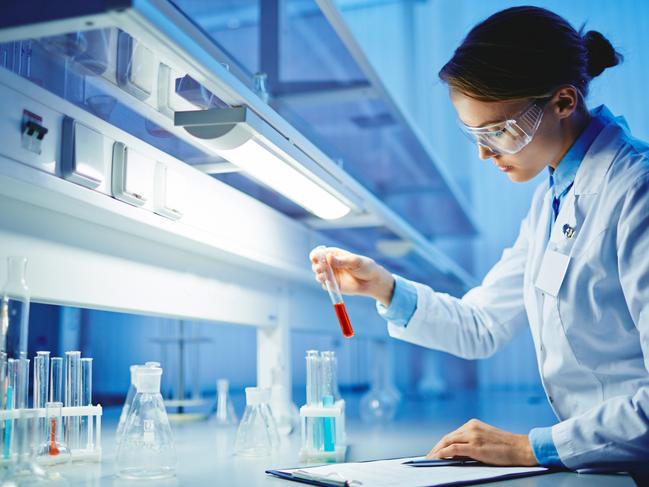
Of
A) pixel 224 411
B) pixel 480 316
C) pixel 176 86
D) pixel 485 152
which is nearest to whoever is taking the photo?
pixel 176 86

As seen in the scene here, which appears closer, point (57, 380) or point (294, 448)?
point (57, 380)

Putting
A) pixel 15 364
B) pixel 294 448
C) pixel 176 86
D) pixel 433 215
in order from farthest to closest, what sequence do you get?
pixel 433 215, pixel 294 448, pixel 176 86, pixel 15 364

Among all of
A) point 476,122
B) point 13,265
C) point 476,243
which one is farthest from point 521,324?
point 476,243

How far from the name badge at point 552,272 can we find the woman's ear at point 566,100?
0.28m

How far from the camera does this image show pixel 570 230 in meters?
1.28

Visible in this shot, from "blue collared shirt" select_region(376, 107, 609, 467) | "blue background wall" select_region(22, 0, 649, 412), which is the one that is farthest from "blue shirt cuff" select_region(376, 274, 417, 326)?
"blue background wall" select_region(22, 0, 649, 412)

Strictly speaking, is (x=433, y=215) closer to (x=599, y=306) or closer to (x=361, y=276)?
(x=361, y=276)

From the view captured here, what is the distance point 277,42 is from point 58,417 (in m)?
1.45

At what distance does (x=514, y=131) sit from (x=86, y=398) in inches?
38.7

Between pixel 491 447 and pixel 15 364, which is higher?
pixel 15 364

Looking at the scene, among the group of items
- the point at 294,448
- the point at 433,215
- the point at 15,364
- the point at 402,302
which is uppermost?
the point at 433,215

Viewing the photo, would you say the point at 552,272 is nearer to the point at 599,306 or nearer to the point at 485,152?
the point at 599,306

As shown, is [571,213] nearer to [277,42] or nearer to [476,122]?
[476,122]

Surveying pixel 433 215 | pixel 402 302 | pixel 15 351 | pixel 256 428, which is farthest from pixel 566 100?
pixel 433 215
